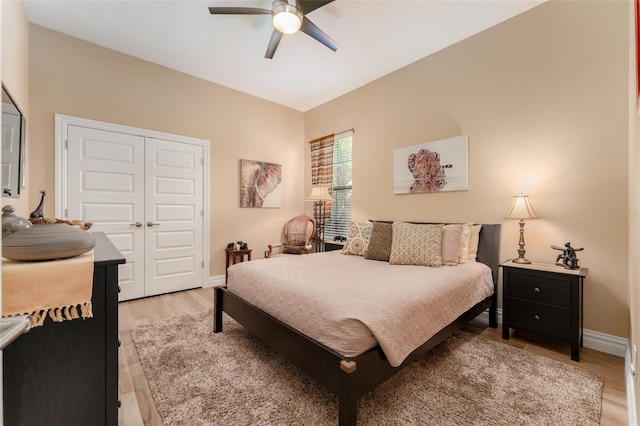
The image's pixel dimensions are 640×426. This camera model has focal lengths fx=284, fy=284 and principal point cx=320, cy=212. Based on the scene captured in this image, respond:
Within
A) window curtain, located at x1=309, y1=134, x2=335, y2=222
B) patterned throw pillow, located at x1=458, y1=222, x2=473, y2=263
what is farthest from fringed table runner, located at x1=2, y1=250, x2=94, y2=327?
window curtain, located at x1=309, y1=134, x2=335, y2=222

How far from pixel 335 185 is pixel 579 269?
3129mm

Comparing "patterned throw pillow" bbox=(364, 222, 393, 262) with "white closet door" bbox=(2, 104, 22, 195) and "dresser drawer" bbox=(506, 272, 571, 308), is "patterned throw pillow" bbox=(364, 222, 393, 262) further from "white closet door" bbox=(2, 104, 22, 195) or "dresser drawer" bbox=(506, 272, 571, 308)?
"white closet door" bbox=(2, 104, 22, 195)

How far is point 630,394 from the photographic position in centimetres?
170

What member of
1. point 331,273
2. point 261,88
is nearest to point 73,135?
point 261,88

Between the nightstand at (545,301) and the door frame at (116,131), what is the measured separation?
144 inches

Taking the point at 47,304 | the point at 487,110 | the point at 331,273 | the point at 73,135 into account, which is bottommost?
the point at 331,273

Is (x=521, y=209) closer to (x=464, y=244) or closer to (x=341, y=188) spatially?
(x=464, y=244)

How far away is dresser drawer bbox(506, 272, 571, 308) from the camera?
87.0 inches

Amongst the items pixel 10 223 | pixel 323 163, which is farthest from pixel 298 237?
pixel 10 223

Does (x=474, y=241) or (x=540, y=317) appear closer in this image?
(x=540, y=317)

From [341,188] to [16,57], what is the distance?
3714mm

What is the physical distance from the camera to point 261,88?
4332 millimetres

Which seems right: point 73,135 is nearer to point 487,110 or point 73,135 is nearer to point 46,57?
point 46,57

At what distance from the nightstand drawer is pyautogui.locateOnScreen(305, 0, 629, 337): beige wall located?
1.29 feet
